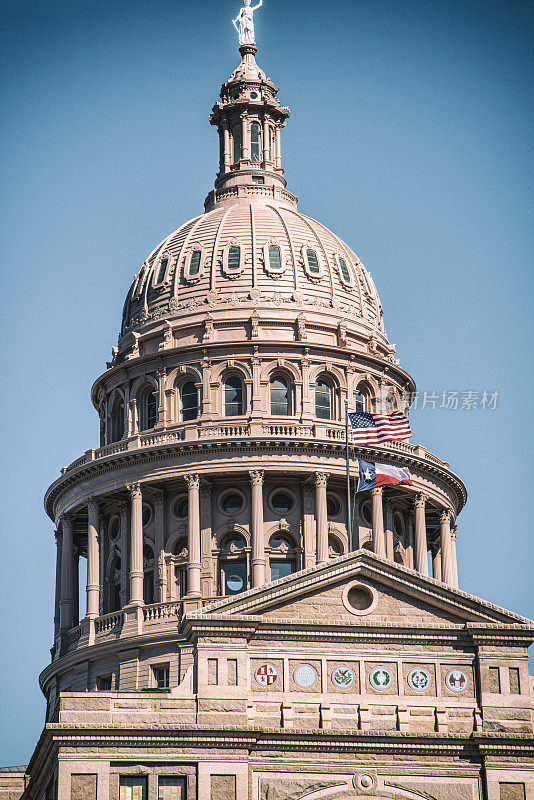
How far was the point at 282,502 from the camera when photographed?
98625mm

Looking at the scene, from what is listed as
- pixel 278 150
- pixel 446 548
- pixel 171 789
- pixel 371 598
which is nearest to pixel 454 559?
pixel 446 548

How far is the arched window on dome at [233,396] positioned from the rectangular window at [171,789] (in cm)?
3698

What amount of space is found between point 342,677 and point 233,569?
2904 cm

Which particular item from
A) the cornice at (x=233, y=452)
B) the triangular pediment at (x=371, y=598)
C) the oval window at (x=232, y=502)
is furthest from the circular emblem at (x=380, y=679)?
the oval window at (x=232, y=502)

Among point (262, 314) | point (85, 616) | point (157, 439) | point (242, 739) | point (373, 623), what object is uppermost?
point (262, 314)

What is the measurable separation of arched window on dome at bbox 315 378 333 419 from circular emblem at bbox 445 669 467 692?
33780 millimetres

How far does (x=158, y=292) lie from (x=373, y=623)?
40.8m

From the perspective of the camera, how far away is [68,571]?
332ft

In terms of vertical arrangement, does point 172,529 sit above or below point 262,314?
below

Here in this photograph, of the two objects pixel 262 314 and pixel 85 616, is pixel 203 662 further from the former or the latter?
pixel 262 314

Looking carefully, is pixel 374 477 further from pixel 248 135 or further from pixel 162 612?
pixel 248 135

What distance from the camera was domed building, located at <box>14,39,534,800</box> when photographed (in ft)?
218

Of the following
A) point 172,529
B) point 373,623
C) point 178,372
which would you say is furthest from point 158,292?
point 373,623

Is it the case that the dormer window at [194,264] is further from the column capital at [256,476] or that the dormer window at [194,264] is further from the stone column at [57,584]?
the stone column at [57,584]
